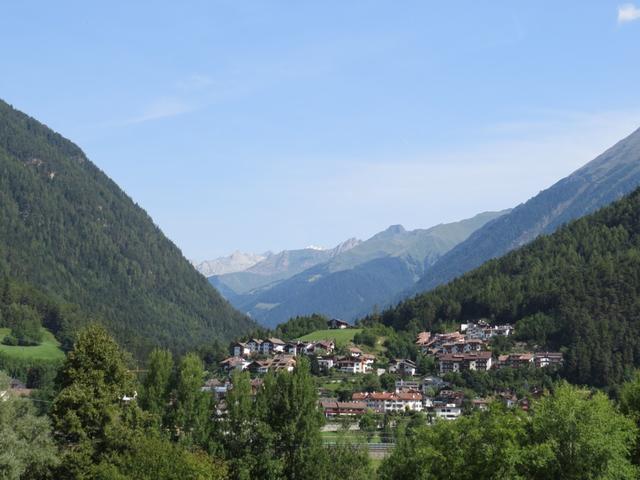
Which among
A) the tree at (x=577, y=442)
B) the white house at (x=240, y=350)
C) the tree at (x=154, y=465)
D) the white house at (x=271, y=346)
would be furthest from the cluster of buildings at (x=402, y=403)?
the tree at (x=577, y=442)

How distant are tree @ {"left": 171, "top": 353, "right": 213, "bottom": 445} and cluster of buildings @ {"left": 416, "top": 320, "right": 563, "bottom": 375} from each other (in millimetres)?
101083

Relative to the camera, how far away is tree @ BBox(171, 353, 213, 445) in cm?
6338

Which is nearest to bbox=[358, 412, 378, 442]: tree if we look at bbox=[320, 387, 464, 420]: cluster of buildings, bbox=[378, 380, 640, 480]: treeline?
bbox=[320, 387, 464, 420]: cluster of buildings

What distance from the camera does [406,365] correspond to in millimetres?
166875

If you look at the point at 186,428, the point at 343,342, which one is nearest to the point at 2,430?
the point at 186,428

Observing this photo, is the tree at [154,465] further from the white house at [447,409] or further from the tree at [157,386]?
the white house at [447,409]

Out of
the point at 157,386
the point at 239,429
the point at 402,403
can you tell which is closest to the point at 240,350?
the point at 402,403

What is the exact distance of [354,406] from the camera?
130m

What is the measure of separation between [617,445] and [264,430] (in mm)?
24784

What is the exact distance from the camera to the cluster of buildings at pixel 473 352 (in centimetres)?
15825

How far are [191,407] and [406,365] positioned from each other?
350ft

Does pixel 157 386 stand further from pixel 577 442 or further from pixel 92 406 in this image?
pixel 577 442

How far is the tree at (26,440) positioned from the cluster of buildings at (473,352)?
11598 centimetres

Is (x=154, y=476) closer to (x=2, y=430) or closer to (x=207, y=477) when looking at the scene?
(x=207, y=477)
